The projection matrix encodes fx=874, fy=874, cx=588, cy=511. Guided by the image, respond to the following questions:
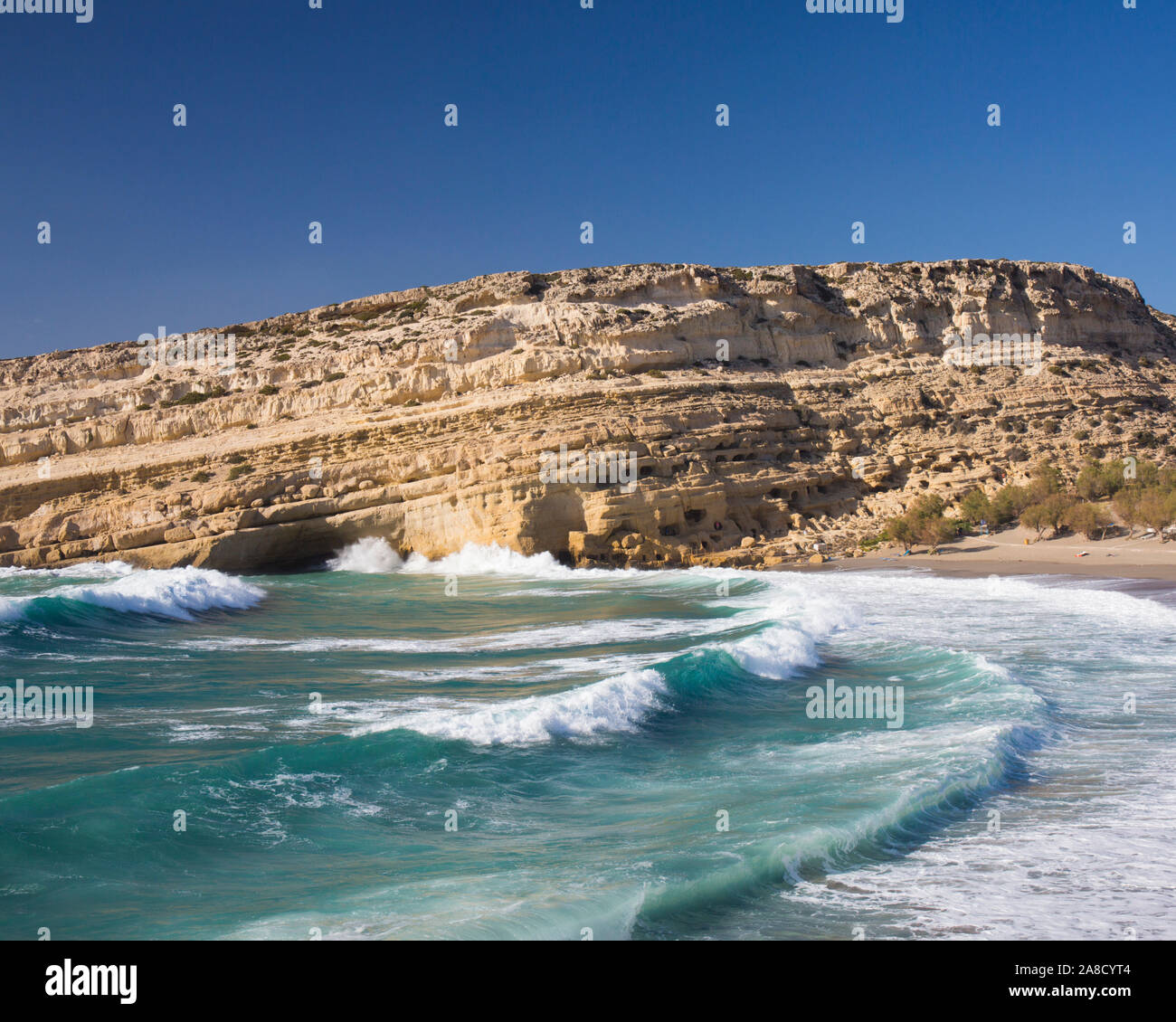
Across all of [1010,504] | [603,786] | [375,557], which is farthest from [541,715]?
[1010,504]

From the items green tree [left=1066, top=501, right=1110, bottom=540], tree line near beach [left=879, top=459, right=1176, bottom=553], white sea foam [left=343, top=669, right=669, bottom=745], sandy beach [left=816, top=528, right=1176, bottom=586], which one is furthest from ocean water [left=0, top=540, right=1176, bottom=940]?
tree line near beach [left=879, top=459, right=1176, bottom=553]

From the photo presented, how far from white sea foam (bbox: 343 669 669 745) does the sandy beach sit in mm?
15654

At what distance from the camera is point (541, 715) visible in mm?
10398

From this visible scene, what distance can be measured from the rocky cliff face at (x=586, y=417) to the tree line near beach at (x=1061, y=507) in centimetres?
164

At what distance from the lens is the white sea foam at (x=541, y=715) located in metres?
9.91

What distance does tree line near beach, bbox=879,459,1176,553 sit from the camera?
27.8 m

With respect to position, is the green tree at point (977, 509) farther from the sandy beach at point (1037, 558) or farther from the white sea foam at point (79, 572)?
the white sea foam at point (79, 572)

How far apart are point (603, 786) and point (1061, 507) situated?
25.9 metres

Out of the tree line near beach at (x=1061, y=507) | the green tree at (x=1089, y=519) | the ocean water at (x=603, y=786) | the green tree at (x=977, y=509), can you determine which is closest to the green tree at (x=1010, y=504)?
the tree line near beach at (x=1061, y=507)

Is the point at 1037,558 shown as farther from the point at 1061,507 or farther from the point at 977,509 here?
the point at 977,509

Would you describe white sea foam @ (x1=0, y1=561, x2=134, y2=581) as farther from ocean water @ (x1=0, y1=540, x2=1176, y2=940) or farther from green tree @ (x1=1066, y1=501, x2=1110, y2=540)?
green tree @ (x1=1066, y1=501, x2=1110, y2=540)

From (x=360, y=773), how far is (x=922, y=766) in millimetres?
5501
